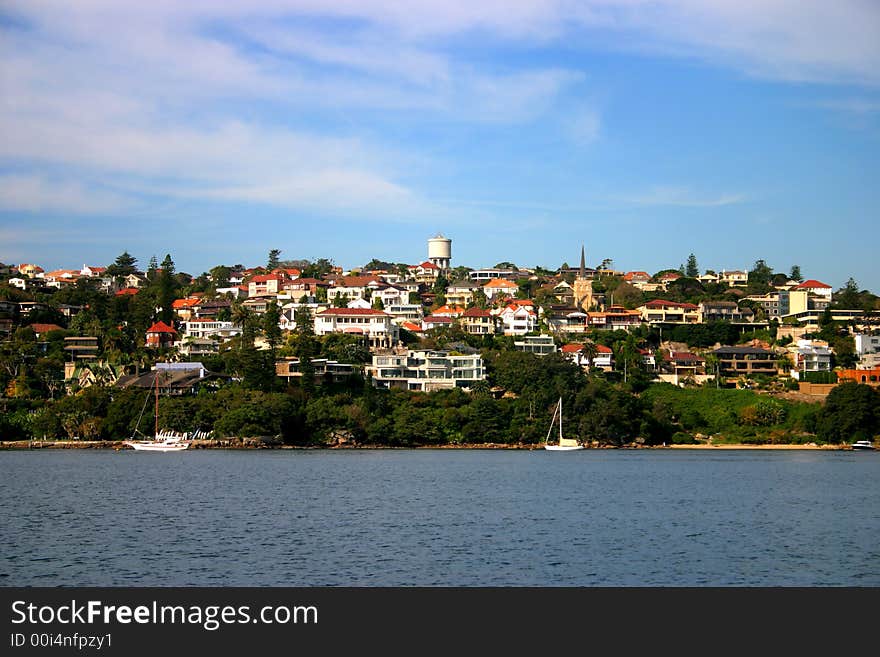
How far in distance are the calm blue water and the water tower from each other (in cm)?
6091

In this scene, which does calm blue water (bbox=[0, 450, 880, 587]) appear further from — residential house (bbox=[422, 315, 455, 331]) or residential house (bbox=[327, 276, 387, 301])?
residential house (bbox=[327, 276, 387, 301])

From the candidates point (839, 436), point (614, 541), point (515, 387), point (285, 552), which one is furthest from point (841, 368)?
point (285, 552)

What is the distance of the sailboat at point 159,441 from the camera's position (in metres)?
49.9

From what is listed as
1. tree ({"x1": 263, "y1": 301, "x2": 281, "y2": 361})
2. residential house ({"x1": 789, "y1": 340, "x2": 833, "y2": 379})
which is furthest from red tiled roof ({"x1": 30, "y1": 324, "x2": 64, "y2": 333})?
residential house ({"x1": 789, "y1": 340, "x2": 833, "y2": 379})

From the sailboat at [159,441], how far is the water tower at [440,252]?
52083 mm

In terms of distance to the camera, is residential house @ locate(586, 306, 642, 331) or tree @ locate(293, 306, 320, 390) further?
residential house @ locate(586, 306, 642, 331)

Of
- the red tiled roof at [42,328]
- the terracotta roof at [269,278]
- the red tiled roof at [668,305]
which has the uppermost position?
the terracotta roof at [269,278]

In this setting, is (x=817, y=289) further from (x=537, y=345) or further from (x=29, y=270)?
(x=29, y=270)

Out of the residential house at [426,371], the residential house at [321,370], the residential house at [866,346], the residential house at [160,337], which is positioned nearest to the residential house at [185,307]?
the residential house at [160,337]

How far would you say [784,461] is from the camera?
146 feet

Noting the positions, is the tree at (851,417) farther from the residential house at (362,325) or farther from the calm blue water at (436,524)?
the residential house at (362,325)

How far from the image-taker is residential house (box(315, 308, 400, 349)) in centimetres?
6669
